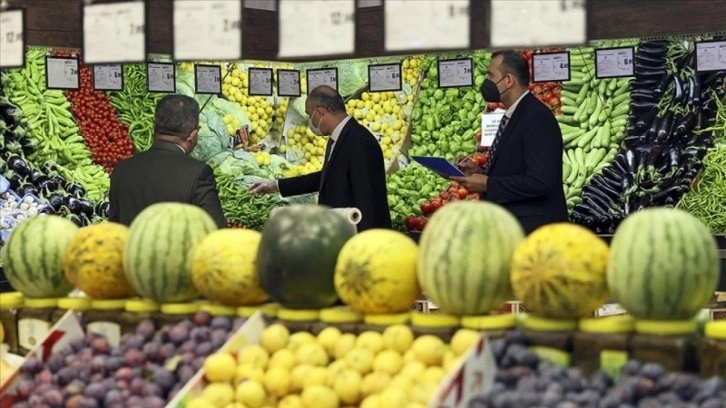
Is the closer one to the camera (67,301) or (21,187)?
(67,301)

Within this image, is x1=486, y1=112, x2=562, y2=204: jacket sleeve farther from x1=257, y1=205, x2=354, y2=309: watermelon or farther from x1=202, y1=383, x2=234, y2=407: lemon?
x1=202, y1=383, x2=234, y2=407: lemon

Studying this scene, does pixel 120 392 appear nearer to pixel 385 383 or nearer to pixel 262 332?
pixel 262 332

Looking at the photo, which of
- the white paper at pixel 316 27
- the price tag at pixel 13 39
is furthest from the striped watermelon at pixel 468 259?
the price tag at pixel 13 39

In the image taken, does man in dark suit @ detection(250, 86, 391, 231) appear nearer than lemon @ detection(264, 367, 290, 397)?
No

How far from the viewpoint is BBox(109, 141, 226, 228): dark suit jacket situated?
508cm

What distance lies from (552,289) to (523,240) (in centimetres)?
19

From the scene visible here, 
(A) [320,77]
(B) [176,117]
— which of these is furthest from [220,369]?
(A) [320,77]

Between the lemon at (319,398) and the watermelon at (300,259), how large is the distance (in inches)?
17.2

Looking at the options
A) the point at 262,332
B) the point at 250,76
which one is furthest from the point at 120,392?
the point at 250,76

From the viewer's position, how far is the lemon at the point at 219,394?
303 centimetres

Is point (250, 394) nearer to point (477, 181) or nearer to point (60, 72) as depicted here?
point (477, 181)

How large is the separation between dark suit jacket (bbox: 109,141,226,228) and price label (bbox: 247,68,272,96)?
119 inches

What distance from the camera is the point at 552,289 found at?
9.78 feet

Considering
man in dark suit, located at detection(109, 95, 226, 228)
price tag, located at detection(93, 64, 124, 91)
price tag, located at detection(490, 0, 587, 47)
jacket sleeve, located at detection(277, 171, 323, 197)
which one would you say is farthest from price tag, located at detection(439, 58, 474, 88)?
price tag, located at detection(490, 0, 587, 47)
